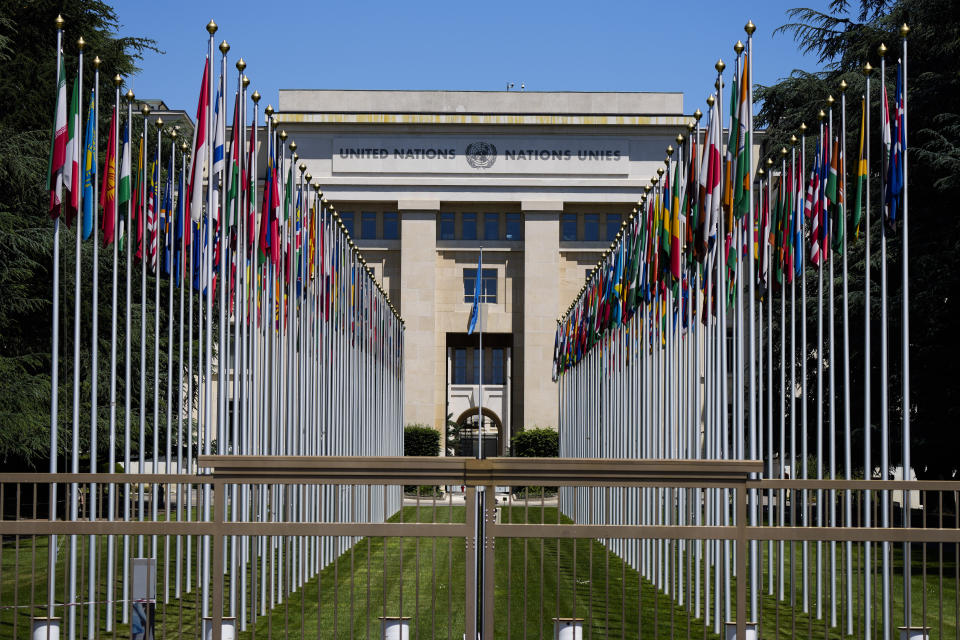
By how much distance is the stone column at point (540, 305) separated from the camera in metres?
73.9

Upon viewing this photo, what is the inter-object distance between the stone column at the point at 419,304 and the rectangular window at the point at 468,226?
2.25m

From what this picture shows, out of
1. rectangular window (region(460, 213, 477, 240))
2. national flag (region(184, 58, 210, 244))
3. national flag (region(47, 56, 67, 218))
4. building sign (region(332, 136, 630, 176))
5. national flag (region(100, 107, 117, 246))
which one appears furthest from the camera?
rectangular window (region(460, 213, 477, 240))

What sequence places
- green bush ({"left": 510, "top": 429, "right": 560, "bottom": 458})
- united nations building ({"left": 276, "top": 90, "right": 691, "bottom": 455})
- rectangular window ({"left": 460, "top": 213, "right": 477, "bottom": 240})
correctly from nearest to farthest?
green bush ({"left": 510, "top": 429, "right": 560, "bottom": 458}), united nations building ({"left": 276, "top": 90, "right": 691, "bottom": 455}), rectangular window ({"left": 460, "top": 213, "right": 477, "bottom": 240})

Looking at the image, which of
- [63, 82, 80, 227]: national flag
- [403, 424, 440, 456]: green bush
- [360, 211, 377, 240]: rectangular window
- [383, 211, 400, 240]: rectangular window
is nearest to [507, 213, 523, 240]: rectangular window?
[383, 211, 400, 240]: rectangular window

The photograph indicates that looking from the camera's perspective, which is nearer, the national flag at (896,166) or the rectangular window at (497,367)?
the national flag at (896,166)

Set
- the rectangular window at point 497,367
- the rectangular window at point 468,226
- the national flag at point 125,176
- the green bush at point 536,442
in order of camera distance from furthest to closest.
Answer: the rectangular window at point 497,367, the rectangular window at point 468,226, the green bush at point 536,442, the national flag at point 125,176

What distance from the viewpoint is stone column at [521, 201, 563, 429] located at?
2908 inches

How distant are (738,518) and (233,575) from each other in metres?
7.88

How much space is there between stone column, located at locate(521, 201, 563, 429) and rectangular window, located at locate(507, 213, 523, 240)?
970 millimetres

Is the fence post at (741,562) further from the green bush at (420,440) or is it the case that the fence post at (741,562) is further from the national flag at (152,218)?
the green bush at (420,440)

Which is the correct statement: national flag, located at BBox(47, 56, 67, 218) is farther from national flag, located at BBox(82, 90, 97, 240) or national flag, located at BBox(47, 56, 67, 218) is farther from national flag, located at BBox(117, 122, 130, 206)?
national flag, located at BBox(117, 122, 130, 206)

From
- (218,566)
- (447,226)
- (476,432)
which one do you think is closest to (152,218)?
(218,566)

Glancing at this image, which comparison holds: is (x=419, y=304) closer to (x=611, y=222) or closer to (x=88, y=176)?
(x=611, y=222)

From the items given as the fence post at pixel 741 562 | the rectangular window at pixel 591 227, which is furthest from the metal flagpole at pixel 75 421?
the rectangular window at pixel 591 227
